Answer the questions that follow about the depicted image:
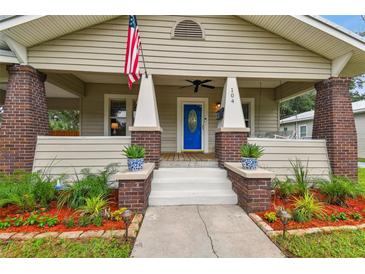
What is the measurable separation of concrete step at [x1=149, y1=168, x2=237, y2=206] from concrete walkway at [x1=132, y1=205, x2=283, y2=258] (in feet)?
1.11

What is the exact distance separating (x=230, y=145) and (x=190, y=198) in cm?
173

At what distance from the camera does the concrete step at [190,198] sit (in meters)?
3.79

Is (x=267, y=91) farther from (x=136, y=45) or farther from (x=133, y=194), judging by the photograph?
(x=133, y=194)

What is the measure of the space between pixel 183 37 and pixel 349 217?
499 centimetres

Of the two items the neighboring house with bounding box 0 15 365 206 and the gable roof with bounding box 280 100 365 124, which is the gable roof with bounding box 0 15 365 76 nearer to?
the neighboring house with bounding box 0 15 365 206

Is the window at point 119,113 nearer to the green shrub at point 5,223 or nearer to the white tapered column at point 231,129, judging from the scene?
the white tapered column at point 231,129

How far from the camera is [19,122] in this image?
4191mm

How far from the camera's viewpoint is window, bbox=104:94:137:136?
265 inches

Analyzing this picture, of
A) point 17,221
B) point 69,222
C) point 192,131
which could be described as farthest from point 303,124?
point 17,221

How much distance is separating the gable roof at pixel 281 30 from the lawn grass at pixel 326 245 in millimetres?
4199

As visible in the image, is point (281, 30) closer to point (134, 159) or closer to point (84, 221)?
point (134, 159)

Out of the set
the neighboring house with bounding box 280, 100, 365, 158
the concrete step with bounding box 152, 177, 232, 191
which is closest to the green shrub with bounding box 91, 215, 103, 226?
the concrete step with bounding box 152, 177, 232, 191

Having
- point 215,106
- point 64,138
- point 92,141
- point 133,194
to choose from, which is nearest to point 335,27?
point 215,106

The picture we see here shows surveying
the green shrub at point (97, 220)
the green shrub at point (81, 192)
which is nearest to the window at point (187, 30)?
the green shrub at point (81, 192)
